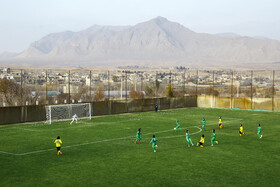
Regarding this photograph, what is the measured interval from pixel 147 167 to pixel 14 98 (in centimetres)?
4283

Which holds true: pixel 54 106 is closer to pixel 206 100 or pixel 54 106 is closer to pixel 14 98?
pixel 14 98

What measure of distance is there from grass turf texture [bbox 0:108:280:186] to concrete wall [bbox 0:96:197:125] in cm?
576

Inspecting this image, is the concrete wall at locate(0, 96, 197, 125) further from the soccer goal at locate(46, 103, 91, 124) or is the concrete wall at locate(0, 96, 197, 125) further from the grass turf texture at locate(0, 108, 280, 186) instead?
the grass turf texture at locate(0, 108, 280, 186)

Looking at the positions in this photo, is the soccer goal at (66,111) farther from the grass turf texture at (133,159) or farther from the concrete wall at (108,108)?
the grass turf texture at (133,159)

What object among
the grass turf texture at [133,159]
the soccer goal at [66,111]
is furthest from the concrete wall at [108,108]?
the grass turf texture at [133,159]

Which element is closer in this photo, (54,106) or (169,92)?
(54,106)

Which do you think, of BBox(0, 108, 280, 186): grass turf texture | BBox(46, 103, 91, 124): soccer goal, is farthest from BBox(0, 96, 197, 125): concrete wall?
BBox(0, 108, 280, 186): grass turf texture

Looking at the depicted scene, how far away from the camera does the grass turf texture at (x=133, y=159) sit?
57.2 ft

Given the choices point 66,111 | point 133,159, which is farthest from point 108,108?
point 133,159

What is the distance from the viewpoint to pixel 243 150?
24.7 meters

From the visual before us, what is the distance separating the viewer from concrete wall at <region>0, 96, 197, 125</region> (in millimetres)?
40594

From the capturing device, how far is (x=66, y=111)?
1788 inches

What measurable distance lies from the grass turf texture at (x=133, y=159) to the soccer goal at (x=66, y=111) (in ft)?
27.6

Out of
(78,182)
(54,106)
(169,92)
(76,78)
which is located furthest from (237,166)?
(76,78)
